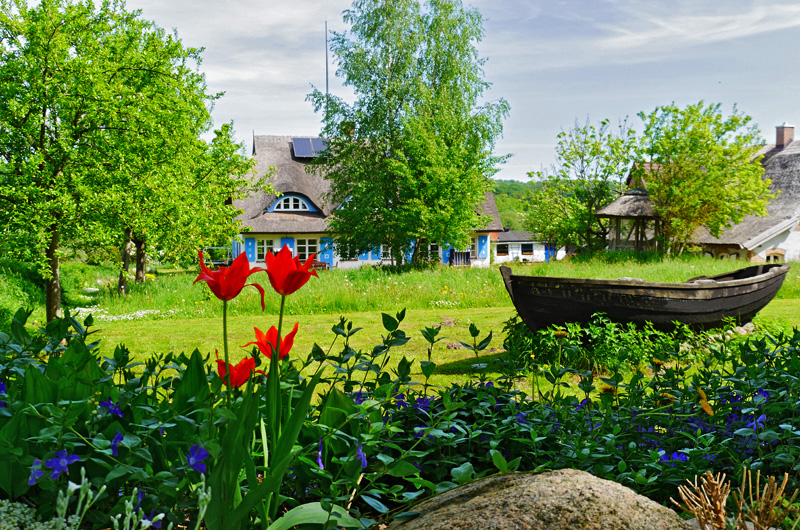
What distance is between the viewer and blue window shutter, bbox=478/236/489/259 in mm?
37750

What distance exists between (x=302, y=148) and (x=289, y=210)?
4032 mm

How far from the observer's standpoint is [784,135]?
36625 mm

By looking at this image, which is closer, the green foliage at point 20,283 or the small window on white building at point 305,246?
the green foliage at point 20,283

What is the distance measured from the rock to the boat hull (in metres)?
5.19

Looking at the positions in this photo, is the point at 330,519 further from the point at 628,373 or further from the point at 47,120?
the point at 47,120

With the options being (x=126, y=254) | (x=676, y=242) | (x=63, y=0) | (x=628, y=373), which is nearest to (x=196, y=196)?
(x=63, y=0)

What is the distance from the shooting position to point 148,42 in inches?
466

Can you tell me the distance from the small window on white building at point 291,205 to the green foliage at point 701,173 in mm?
18189

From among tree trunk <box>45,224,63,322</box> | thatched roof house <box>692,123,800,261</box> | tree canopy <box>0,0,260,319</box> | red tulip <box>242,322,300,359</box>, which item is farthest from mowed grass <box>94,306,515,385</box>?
thatched roof house <box>692,123,800,261</box>

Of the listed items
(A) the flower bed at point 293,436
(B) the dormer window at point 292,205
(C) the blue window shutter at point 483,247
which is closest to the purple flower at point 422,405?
(A) the flower bed at point 293,436

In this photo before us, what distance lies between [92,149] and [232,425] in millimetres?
10444

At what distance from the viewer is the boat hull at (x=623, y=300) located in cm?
662

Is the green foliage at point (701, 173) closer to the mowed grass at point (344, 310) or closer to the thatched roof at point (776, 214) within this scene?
the thatched roof at point (776, 214)

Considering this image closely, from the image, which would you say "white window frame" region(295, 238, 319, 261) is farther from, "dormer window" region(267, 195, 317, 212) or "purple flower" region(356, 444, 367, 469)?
"purple flower" region(356, 444, 367, 469)
